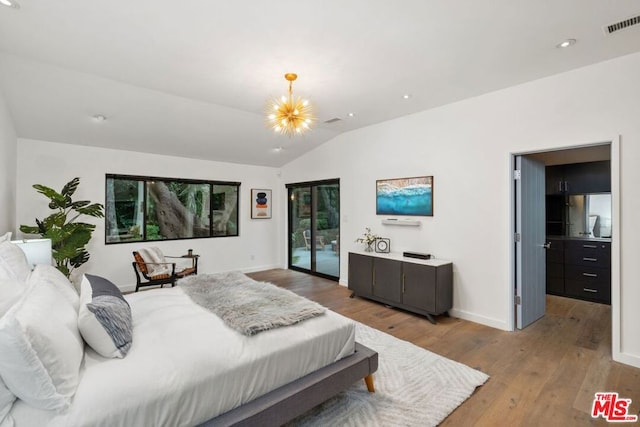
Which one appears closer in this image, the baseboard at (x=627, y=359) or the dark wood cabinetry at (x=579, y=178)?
the baseboard at (x=627, y=359)

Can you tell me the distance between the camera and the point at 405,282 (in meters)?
4.06

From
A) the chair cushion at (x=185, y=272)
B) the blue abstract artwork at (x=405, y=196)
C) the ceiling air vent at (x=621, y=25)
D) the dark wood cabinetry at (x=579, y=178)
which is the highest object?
the ceiling air vent at (x=621, y=25)

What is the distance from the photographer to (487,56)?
2.80 m

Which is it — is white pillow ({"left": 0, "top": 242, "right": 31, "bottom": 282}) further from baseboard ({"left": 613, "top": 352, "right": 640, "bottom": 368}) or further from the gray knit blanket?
baseboard ({"left": 613, "top": 352, "right": 640, "bottom": 368})

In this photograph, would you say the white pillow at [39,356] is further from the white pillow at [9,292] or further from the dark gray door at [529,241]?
the dark gray door at [529,241]

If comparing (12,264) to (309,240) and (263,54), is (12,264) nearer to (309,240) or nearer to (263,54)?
(263,54)

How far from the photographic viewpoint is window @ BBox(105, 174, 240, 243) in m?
5.20

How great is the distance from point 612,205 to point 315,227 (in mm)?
4657

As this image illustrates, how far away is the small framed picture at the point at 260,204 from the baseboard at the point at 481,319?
4424 millimetres

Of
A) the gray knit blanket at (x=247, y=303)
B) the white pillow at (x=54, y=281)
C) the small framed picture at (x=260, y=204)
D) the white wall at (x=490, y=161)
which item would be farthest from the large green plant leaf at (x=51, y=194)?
the white wall at (x=490, y=161)

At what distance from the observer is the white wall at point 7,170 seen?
320cm

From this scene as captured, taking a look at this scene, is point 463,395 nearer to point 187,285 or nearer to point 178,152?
point 187,285

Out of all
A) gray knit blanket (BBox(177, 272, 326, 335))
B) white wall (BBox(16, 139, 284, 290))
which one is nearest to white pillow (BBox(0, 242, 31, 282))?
gray knit blanket (BBox(177, 272, 326, 335))

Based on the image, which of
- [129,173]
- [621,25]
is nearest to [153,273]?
[129,173]
